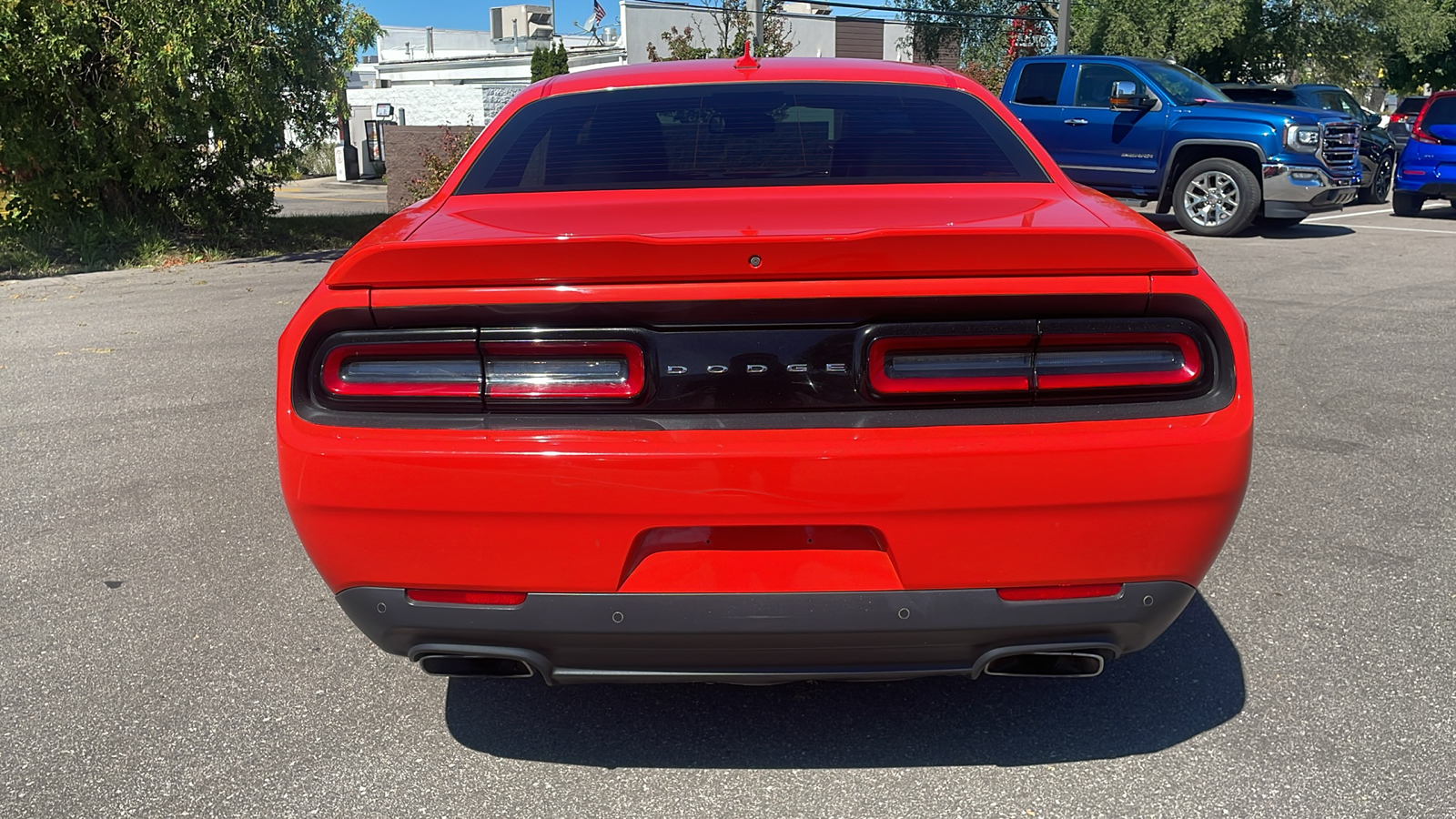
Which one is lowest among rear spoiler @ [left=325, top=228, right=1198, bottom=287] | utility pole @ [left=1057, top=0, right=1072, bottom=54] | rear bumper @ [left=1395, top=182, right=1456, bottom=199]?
rear bumper @ [left=1395, top=182, right=1456, bottom=199]

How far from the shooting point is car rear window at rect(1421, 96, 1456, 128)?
15.9 meters

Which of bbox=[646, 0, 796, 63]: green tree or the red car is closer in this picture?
the red car

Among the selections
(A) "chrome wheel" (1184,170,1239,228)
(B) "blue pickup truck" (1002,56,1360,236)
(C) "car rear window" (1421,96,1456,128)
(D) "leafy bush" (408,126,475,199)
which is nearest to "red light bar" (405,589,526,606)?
(B) "blue pickup truck" (1002,56,1360,236)

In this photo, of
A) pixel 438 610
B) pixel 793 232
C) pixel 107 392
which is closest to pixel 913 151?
pixel 793 232

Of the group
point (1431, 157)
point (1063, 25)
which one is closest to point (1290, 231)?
point (1431, 157)

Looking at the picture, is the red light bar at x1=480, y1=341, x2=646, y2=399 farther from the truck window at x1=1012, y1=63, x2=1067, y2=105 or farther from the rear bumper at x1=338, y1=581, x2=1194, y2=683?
the truck window at x1=1012, y1=63, x2=1067, y2=105

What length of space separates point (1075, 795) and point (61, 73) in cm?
1210

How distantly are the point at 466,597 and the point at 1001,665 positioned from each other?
3.71ft

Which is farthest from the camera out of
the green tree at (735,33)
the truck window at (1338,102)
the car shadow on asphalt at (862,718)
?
the green tree at (735,33)

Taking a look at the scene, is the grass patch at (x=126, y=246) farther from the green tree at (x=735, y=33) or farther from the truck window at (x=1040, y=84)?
the green tree at (x=735, y=33)

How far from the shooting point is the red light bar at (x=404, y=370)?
235 cm

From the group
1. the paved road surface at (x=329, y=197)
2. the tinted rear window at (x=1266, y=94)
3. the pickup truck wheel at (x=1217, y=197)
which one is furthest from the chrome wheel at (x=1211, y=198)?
the paved road surface at (x=329, y=197)

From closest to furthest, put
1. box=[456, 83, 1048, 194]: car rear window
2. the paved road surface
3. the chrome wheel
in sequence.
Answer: box=[456, 83, 1048, 194]: car rear window < the chrome wheel < the paved road surface

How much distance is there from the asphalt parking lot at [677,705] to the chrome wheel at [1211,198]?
8942mm
